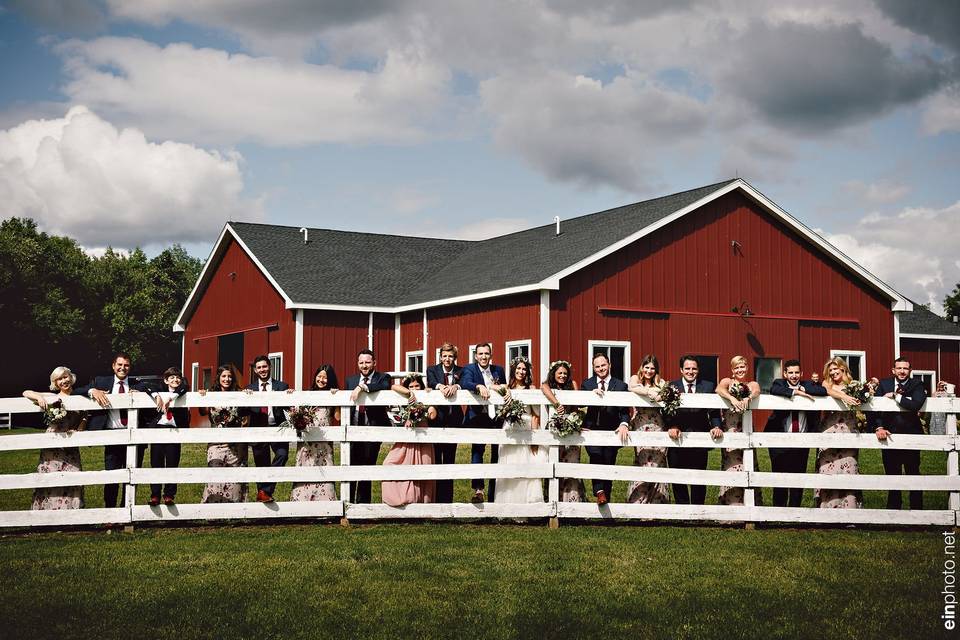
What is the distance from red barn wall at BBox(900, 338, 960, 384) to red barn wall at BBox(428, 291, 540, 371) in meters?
15.3

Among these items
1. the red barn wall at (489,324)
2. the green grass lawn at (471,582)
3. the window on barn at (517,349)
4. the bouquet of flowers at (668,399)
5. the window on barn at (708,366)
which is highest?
the red barn wall at (489,324)

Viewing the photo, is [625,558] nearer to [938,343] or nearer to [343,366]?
[343,366]

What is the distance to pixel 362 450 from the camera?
36.3 ft

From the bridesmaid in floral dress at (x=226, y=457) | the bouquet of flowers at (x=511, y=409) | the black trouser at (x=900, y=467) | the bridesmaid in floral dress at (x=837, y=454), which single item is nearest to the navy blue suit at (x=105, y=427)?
the bridesmaid in floral dress at (x=226, y=457)

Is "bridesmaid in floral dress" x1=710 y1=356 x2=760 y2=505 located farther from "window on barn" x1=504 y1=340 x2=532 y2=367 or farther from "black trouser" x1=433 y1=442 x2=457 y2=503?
"window on barn" x1=504 y1=340 x2=532 y2=367

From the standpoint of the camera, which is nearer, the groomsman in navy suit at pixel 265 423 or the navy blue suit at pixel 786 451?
the navy blue suit at pixel 786 451

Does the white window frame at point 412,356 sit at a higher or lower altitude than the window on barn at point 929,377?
higher

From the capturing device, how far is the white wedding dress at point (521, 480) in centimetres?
1042

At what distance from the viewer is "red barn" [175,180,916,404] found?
20.9 m

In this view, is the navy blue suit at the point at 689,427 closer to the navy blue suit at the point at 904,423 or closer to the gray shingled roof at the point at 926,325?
the navy blue suit at the point at 904,423

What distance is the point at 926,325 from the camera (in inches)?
1248

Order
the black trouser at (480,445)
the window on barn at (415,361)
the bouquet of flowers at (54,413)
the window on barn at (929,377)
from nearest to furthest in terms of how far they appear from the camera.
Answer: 1. the bouquet of flowers at (54,413)
2. the black trouser at (480,445)
3. the window on barn at (415,361)
4. the window on barn at (929,377)

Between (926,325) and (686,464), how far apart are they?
79.4ft

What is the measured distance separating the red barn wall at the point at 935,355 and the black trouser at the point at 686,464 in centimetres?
2227
